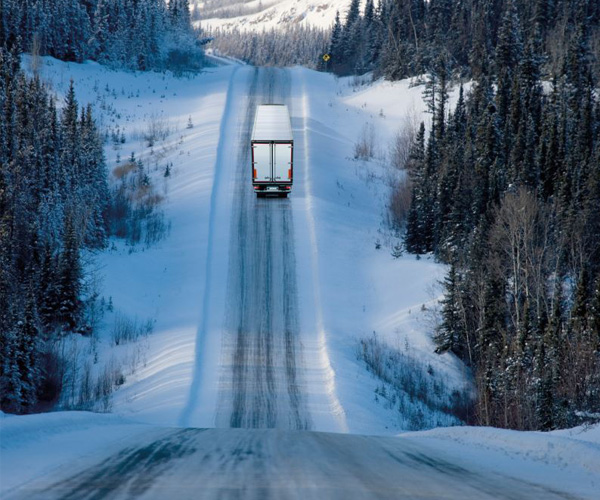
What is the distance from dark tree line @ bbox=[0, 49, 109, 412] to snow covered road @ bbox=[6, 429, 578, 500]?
15.7 m

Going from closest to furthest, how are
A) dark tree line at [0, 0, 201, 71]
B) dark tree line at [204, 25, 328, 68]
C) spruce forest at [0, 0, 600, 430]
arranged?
spruce forest at [0, 0, 600, 430] → dark tree line at [0, 0, 201, 71] → dark tree line at [204, 25, 328, 68]

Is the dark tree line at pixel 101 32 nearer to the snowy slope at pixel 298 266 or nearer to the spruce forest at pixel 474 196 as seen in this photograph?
the spruce forest at pixel 474 196

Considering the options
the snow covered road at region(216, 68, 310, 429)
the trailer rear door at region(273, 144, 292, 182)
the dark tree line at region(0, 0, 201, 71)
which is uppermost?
the dark tree line at region(0, 0, 201, 71)

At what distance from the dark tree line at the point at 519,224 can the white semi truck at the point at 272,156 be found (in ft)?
32.8

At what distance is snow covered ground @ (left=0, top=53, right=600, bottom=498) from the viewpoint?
968 cm

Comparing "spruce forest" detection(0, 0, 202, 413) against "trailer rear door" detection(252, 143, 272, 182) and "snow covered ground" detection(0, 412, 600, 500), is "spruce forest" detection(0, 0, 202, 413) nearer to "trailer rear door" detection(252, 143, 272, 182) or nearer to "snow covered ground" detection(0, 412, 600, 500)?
"trailer rear door" detection(252, 143, 272, 182)

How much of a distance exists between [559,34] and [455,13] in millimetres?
14336

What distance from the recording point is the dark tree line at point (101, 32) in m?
73.1

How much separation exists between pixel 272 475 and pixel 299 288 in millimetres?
27992

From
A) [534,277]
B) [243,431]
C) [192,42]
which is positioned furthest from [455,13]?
[243,431]

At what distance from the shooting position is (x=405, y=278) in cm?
3850

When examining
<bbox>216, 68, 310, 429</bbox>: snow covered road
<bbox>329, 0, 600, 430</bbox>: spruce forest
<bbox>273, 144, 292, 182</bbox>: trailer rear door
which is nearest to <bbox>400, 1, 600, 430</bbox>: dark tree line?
<bbox>329, 0, 600, 430</bbox>: spruce forest

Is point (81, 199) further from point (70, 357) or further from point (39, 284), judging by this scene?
point (70, 357)

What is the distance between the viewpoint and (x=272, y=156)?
29.7 meters
